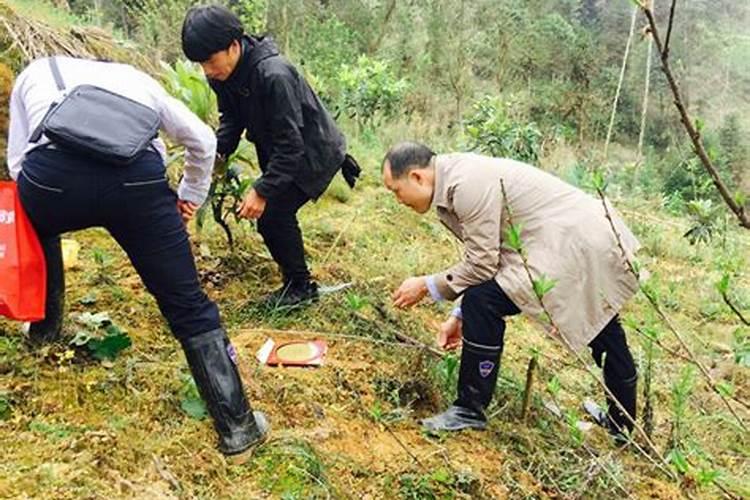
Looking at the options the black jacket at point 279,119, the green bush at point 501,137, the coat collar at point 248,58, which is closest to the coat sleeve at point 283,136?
the black jacket at point 279,119

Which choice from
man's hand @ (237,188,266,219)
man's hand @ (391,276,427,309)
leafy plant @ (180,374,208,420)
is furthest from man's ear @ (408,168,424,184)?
leafy plant @ (180,374,208,420)

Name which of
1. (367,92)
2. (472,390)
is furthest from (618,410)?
(367,92)

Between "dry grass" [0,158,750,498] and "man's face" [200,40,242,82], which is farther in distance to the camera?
"man's face" [200,40,242,82]

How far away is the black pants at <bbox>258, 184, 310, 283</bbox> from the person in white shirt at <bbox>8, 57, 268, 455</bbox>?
89cm

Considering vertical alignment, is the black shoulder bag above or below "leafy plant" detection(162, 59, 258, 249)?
above

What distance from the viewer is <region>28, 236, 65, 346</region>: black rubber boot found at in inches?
103

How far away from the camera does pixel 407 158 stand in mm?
2812

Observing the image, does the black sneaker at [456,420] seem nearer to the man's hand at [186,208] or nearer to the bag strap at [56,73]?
the man's hand at [186,208]

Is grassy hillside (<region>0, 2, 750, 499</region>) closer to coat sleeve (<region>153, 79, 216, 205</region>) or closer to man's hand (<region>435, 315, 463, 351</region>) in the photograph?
man's hand (<region>435, 315, 463, 351</region>)

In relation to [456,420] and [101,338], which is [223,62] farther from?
[456,420]

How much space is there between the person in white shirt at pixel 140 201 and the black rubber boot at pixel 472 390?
723 millimetres

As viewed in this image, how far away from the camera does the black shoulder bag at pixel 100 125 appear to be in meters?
2.07

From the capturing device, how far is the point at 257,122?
10.7 ft

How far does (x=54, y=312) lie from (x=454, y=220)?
1534mm
